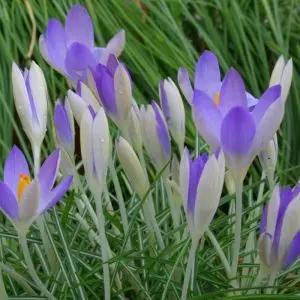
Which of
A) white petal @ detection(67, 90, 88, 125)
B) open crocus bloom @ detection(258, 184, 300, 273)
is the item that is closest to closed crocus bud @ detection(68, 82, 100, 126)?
white petal @ detection(67, 90, 88, 125)

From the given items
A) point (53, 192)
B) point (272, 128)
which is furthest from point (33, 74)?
point (272, 128)

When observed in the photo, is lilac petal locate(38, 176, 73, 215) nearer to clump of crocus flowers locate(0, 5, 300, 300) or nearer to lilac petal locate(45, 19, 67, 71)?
clump of crocus flowers locate(0, 5, 300, 300)

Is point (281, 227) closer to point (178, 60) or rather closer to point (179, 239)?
point (179, 239)

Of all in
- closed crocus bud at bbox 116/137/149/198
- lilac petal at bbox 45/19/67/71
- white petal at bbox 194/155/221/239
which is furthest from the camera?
lilac petal at bbox 45/19/67/71

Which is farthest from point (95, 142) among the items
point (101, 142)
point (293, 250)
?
point (293, 250)

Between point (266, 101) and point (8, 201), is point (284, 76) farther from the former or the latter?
point (8, 201)

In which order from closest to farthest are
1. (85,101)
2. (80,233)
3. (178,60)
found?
(85,101), (80,233), (178,60)

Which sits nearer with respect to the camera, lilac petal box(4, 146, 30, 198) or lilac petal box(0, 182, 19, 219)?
lilac petal box(0, 182, 19, 219)
